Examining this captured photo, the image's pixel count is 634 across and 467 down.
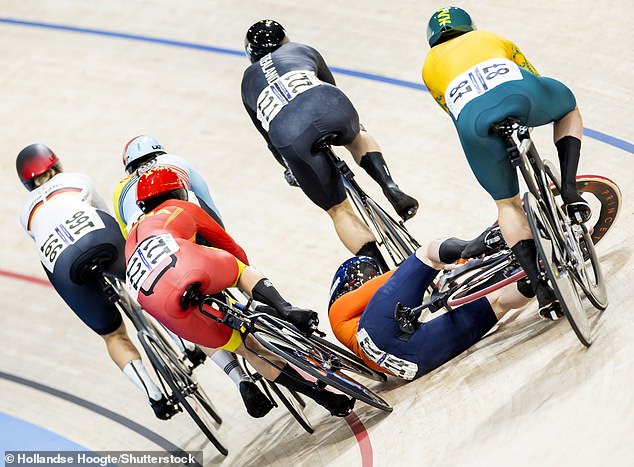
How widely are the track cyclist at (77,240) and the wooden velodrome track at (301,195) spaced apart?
1.78 ft

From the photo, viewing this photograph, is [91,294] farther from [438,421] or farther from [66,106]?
[66,106]

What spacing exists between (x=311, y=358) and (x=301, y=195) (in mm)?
2442

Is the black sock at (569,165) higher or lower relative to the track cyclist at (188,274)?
lower

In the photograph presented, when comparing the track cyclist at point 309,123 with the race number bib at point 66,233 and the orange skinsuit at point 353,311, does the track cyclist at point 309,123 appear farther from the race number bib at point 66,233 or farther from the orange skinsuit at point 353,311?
the race number bib at point 66,233

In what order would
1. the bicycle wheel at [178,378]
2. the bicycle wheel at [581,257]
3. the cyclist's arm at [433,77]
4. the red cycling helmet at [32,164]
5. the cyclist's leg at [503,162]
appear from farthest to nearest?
the red cycling helmet at [32,164]
the bicycle wheel at [178,378]
the cyclist's arm at [433,77]
the bicycle wheel at [581,257]
the cyclist's leg at [503,162]

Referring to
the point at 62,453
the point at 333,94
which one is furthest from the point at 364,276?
the point at 62,453

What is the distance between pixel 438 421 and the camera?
391 centimetres

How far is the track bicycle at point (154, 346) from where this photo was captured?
477cm

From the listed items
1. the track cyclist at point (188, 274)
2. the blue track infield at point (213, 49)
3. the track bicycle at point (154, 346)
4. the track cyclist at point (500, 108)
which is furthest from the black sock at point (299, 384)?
the blue track infield at point (213, 49)

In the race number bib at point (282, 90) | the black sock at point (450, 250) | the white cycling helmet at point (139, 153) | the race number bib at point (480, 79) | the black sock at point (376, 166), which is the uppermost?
the white cycling helmet at point (139, 153)

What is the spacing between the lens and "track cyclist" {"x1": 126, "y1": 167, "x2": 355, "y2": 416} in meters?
3.97

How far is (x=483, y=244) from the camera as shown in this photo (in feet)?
12.6

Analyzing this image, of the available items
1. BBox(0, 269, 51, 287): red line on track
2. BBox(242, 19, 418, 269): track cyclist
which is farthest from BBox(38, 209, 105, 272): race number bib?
BBox(0, 269, 51, 287): red line on track

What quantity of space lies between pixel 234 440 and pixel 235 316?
3.75 ft
